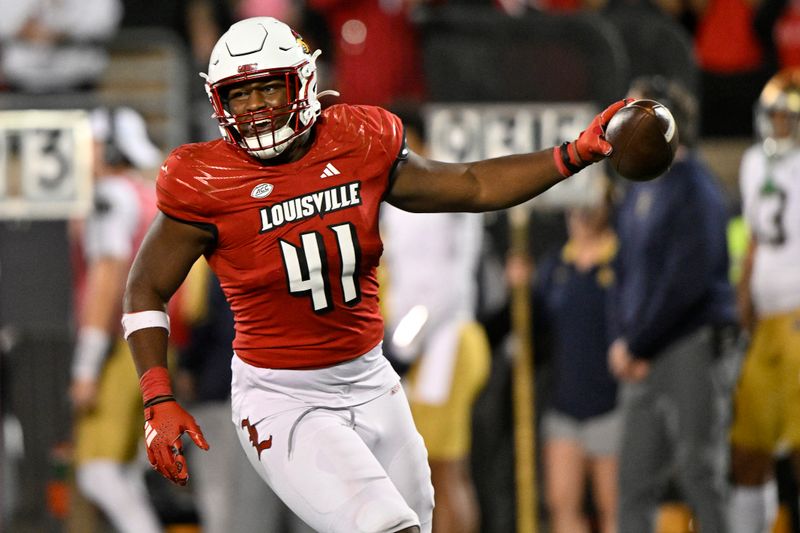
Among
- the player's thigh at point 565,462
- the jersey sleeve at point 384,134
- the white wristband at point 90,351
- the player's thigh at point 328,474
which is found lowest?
the player's thigh at point 565,462

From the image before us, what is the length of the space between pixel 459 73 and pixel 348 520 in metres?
3.97

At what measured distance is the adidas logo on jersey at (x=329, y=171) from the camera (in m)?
3.96

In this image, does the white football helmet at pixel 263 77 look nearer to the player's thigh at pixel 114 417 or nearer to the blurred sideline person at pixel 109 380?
the blurred sideline person at pixel 109 380

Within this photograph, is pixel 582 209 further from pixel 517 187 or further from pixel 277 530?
pixel 517 187

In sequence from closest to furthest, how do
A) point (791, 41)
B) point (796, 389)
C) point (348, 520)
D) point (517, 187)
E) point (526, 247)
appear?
point (348, 520) → point (517, 187) → point (796, 389) → point (526, 247) → point (791, 41)

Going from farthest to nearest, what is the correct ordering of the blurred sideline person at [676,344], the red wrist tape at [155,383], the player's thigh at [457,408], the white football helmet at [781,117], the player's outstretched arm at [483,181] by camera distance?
1. the player's thigh at [457,408]
2. the white football helmet at [781,117]
3. the blurred sideline person at [676,344]
4. the player's outstretched arm at [483,181]
5. the red wrist tape at [155,383]

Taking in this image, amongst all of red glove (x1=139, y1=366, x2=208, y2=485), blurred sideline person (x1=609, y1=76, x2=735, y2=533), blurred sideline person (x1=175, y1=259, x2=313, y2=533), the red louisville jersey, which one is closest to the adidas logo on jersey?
the red louisville jersey

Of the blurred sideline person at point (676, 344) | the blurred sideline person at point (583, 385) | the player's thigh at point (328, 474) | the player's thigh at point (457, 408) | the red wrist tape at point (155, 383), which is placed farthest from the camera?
the player's thigh at point (457, 408)

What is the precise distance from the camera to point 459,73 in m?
7.37

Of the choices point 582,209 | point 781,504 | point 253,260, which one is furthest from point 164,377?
point 781,504

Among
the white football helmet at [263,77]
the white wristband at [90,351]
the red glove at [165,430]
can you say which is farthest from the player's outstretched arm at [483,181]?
the white wristband at [90,351]

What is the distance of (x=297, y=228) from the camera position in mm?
3924

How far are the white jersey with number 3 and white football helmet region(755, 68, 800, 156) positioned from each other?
0.17 ft

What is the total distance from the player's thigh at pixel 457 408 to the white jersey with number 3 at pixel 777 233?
1182mm
